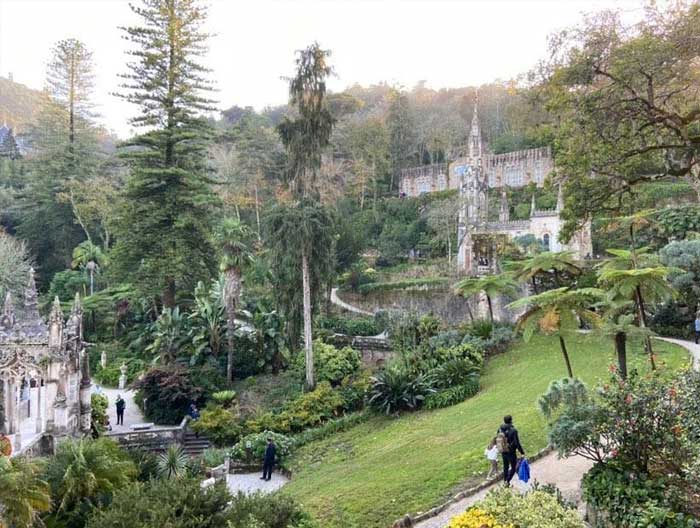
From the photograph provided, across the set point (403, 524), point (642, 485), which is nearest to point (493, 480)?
point (403, 524)

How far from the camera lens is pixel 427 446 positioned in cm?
1220

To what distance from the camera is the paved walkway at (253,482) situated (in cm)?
1314

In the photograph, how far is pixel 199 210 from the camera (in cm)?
2478

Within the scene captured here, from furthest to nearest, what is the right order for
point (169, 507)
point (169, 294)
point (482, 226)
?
point (482, 226), point (169, 294), point (169, 507)

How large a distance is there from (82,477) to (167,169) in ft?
56.3

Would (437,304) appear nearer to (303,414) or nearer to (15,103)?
(303,414)

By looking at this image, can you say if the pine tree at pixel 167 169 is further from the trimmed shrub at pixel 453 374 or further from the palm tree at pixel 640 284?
the palm tree at pixel 640 284

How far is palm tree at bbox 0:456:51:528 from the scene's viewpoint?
23.0 feet

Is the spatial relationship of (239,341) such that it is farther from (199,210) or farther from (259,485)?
(259,485)

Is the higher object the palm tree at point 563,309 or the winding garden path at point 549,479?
the palm tree at point 563,309

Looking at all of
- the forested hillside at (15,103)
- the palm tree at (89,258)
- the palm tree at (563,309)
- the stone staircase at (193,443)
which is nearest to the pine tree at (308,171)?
the stone staircase at (193,443)

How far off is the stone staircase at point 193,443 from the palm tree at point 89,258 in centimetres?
2028

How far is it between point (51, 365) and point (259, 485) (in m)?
5.81

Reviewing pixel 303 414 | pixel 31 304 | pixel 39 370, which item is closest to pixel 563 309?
pixel 303 414
